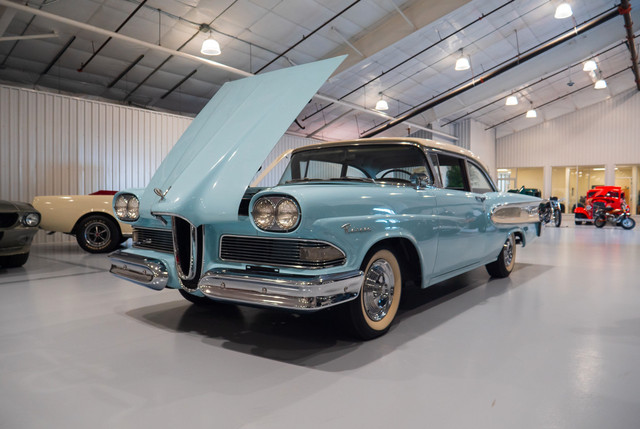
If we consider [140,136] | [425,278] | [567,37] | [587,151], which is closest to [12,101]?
[140,136]

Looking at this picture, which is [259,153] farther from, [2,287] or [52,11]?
[52,11]

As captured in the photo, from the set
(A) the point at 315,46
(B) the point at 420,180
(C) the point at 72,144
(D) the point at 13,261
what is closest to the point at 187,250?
(B) the point at 420,180

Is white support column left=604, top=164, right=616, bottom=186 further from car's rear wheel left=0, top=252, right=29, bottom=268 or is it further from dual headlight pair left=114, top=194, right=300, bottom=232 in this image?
car's rear wheel left=0, top=252, right=29, bottom=268

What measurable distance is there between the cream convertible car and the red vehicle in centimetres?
1474

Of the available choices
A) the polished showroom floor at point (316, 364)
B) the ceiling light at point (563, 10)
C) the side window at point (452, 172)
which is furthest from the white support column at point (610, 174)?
the side window at point (452, 172)

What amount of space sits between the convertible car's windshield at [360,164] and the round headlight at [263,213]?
106 cm

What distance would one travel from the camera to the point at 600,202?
14719mm

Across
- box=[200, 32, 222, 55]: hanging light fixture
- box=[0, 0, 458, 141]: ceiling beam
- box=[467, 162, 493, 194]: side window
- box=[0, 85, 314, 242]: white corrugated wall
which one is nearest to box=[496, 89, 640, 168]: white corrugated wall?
box=[0, 0, 458, 141]: ceiling beam

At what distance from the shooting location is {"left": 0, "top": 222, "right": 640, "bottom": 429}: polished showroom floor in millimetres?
1867

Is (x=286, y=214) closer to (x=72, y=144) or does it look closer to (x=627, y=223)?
(x=72, y=144)

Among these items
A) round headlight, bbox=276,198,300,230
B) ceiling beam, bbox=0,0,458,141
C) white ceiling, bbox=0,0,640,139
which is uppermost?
white ceiling, bbox=0,0,640,139

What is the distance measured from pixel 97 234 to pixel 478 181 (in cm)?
620

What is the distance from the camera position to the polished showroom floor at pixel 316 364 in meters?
1.87

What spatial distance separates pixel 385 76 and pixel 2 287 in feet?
38.3
